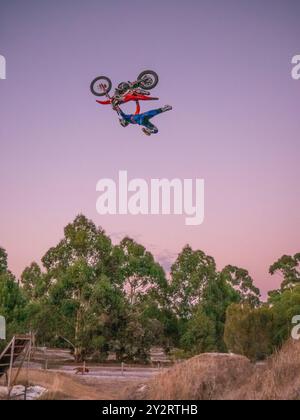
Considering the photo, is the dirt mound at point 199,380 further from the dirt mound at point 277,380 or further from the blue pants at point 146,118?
the blue pants at point 146,118

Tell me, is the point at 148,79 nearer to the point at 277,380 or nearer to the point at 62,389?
the point at 62,389

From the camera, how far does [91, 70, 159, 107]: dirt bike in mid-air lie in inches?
643

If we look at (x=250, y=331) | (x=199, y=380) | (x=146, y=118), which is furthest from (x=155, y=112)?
(x=250, y=331)

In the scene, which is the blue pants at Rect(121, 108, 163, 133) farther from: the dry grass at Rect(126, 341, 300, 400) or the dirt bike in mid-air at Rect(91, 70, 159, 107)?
the dry grass at Rect(126, 341, 300, 400)

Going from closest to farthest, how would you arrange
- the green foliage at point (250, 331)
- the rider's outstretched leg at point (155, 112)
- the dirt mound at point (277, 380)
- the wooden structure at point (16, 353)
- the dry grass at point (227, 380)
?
the dirt mound at point (277, 380) < the dry grass at point (227, 380) < the wooden structure at point (16, 353) < the rider's outstretched leg at point (155, 112) < the green foliage at point (250, 331)

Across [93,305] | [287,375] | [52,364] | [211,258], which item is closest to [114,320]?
[93,305]

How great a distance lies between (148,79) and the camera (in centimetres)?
1634

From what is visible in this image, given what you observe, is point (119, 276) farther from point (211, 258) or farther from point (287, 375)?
point (287, 375)

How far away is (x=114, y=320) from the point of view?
3462 centimetres

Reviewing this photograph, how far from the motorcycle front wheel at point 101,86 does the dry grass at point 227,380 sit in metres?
9.01

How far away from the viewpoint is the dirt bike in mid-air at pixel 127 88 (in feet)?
53.6

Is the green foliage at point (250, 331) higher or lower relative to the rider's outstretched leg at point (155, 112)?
lower

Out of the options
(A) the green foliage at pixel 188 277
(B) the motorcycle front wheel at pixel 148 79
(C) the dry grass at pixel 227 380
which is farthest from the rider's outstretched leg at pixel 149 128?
(A) the green foliage at pixel 188 277
